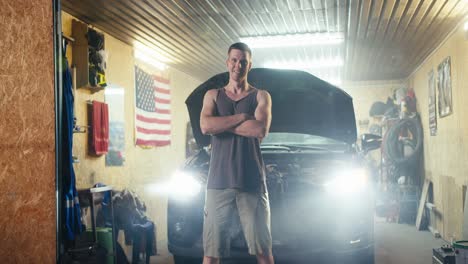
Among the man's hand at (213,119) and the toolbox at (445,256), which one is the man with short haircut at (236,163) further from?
the toolbox at (445,256)

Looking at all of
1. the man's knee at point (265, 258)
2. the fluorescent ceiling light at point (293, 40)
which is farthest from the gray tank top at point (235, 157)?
the fluorescent ceiling light at point (293, 40)

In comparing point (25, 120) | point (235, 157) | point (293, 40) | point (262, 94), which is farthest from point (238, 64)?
point (293, 40)

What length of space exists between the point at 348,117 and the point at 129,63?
2.54 metres

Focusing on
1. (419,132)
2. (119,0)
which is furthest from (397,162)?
(119,0)

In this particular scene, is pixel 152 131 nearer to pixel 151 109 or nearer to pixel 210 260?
pixel 151 109

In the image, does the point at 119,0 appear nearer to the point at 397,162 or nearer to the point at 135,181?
the point at 135,181

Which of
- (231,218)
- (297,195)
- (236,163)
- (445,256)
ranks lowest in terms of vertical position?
(445,256)

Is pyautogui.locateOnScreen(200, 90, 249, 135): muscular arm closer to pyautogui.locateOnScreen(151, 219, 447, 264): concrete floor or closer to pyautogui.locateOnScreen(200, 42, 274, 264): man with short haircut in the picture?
pyautogui.locateOnScreen(200, 42, 274, 264): man with short haircut

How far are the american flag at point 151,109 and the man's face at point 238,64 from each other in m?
2.45

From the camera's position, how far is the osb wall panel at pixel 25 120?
10.3 feet

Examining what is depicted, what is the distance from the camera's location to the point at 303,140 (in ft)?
11.2

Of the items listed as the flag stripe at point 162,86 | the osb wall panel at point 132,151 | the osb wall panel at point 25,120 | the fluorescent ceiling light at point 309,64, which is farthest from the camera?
the fluorescent ceiling light at point 309,64

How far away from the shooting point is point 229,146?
9.18ft

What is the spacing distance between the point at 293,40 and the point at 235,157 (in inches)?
104
